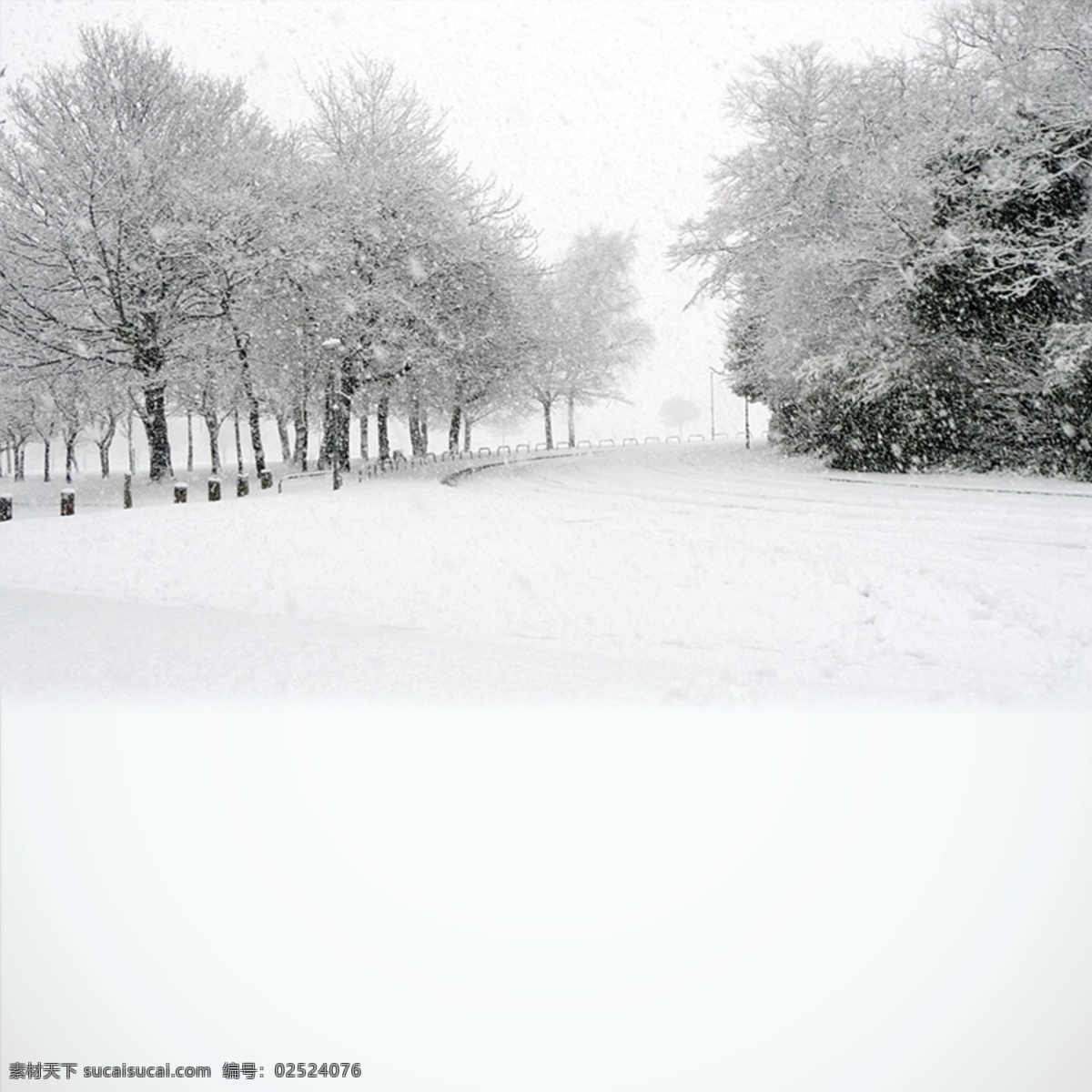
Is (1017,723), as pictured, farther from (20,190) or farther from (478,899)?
(20,190)

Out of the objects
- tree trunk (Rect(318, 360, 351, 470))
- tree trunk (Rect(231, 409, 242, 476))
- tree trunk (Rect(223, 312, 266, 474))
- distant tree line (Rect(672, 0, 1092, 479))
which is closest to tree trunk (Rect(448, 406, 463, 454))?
tree trunk (Rect(318, 360, 351, 470))

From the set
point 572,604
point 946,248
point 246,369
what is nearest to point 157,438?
point 246,369

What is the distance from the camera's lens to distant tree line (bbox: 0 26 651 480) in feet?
71.9

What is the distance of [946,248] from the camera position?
58.3ft

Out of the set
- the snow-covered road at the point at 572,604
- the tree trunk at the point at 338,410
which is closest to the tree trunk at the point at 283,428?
the tree trunk at the point at 338,410

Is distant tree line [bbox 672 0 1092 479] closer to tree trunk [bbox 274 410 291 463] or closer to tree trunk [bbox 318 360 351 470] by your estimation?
tree trunk [bbox 318 360 351 470]

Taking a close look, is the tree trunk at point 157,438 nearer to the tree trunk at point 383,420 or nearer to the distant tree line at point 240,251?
the distant tree line at point 240,251

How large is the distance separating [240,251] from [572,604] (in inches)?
792

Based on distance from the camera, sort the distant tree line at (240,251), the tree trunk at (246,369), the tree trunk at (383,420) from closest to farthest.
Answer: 1. the distant tree line at (240,251)
2. the tree trunk at (246,369)
3. the tree trunk at (383,420)

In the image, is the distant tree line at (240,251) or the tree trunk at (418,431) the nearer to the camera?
the distant tree line at (240,251)

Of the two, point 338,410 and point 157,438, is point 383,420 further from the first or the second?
point 157,438

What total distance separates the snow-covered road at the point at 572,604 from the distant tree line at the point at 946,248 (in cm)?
565

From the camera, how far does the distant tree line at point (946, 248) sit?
53.5ft

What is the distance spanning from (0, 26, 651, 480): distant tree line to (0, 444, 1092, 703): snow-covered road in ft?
31.0
